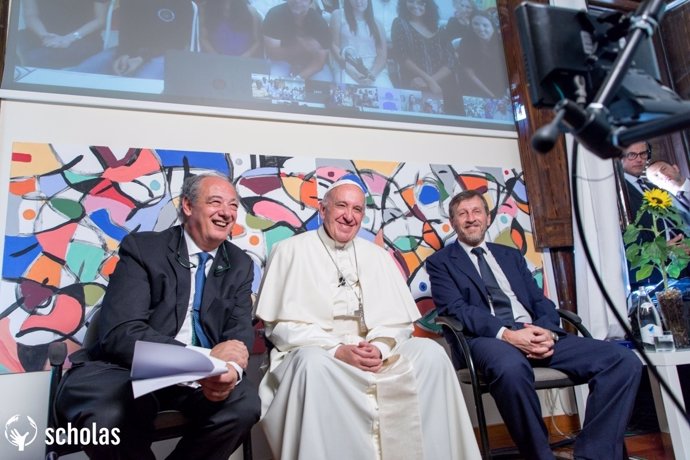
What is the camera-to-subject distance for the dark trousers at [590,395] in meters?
2.09

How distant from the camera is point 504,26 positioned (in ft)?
12.2

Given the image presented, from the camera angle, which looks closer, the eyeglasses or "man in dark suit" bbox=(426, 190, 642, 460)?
"man in dark suit" bbox=(426, 190, 642, 460)

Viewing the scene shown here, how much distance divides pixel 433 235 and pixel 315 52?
1344 mm

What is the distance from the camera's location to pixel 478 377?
2273 mm

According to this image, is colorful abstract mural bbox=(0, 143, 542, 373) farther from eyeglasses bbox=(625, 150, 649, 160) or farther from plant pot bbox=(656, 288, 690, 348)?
eyeglasses bbox=(625, 150, 649, 160)

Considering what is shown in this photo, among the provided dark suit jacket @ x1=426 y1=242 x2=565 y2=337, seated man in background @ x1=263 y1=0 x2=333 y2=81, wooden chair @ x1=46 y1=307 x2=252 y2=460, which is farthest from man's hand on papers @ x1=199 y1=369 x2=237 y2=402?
seated man in background @ x1=263 y1=0 x2=333 y2=81

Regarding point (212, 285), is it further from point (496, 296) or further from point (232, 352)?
point (496, 296)

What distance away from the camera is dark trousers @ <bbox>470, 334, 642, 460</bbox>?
2090 millimetres

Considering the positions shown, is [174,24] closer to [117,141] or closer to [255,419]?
[117,141]

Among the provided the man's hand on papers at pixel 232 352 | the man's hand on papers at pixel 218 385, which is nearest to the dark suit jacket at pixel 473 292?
the man's hand on papers at pixel 232 352

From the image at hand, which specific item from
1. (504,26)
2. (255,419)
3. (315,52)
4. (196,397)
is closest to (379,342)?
(255,419)

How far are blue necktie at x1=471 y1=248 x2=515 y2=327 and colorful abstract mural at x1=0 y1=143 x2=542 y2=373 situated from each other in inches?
13.7

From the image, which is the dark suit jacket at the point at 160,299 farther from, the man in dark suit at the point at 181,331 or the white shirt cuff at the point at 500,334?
the white shirt cuff at the point at 500,334

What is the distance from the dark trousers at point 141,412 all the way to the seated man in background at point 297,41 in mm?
1892
